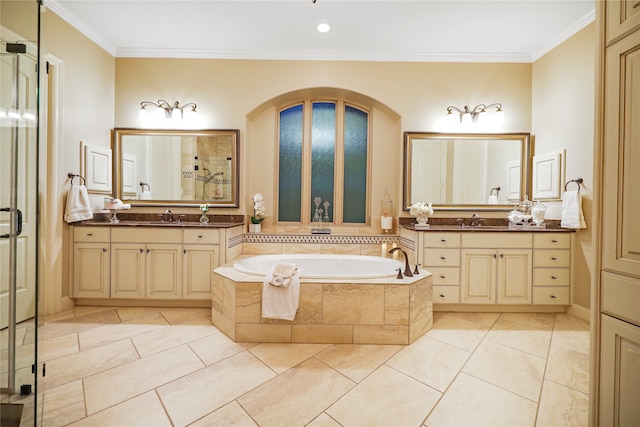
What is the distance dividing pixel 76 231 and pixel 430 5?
12.7 ft

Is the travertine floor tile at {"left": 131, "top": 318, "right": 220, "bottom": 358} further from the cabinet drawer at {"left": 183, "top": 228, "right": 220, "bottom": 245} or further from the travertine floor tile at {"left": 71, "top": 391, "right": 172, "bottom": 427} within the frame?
the cabinet drawer at {"left": 183, "top": 228, "right": 220, "bottom": 245}

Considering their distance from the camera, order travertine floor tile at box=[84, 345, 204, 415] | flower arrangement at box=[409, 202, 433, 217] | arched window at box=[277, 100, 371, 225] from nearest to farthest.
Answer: travertine floor tile at box=[84, 345, 204, 415]
flower arrangement at box=[409, 202, 433, 217]
arched window at box=[277, 100, 371, 225]

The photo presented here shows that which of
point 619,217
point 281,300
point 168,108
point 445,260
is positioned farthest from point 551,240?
point 168,108

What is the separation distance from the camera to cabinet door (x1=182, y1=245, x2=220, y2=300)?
2.85 metres

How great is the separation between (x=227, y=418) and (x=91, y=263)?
2307mm

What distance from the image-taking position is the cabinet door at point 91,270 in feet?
9.30

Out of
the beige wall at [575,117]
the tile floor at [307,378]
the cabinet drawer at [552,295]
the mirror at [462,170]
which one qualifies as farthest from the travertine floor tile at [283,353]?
the beige wall at [575,117]

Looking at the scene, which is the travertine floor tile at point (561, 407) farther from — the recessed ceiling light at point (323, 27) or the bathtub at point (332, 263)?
the recessed ceiling light at point (323, 27)

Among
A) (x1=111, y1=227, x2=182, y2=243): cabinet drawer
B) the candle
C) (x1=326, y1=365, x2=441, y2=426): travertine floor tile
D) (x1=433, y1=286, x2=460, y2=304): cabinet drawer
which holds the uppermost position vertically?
the candle

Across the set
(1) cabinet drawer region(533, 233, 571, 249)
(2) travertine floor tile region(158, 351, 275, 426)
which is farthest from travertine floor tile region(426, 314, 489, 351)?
(2) travertine floor tile region(158, 351, 275, 426)

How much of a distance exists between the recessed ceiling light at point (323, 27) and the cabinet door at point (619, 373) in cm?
299

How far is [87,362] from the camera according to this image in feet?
6.36

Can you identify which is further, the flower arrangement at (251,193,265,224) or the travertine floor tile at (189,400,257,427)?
the flower arrangement at (251,193,265,224)

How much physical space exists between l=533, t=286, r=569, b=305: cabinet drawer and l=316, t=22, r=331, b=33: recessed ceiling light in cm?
326
